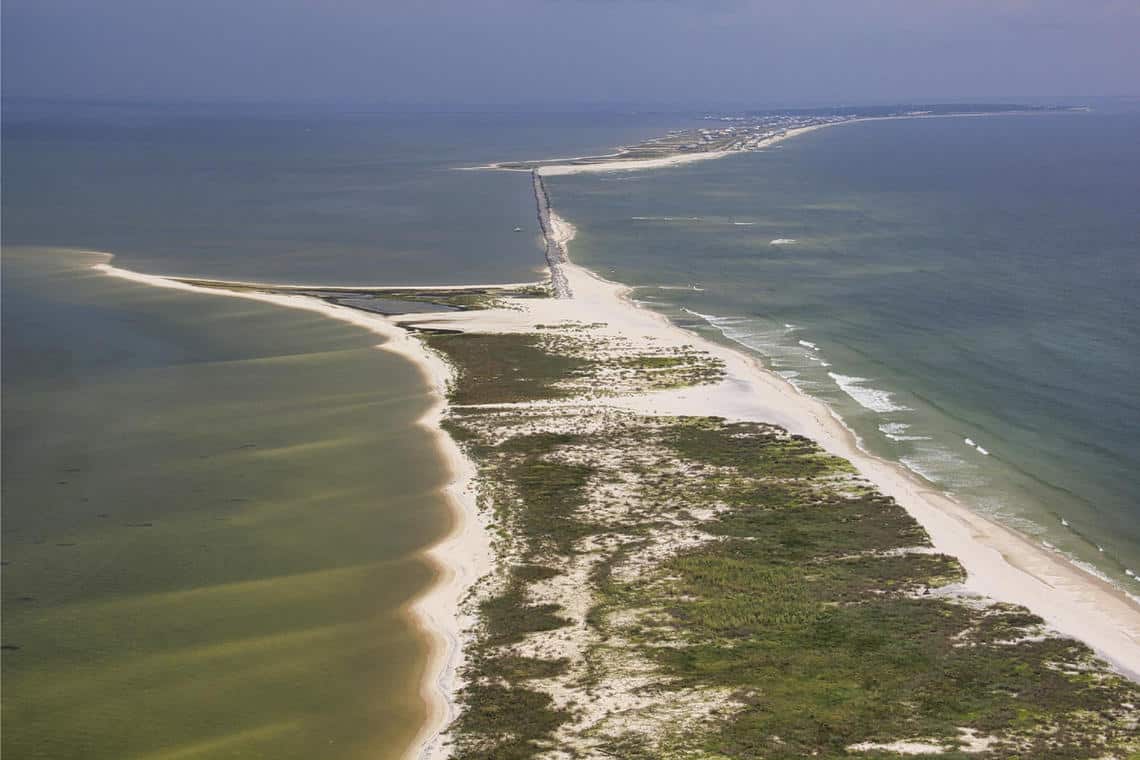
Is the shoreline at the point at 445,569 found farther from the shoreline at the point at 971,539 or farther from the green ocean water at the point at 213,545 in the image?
the shoreline at the point at 971,539

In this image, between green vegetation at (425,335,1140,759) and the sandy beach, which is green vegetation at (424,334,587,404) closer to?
the sandy beach

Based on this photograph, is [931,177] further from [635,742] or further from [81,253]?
[635,742]

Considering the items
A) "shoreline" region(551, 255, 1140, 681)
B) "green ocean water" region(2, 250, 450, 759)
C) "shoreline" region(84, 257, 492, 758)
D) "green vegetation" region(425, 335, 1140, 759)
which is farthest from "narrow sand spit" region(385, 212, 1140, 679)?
"green ocean water" region(2, 250, 450, 759)

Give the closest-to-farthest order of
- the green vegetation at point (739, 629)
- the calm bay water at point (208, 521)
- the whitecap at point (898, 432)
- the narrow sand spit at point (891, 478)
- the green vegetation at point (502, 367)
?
the green vegetation at point (739, 629) < the calm bay water at point (208, 521) < the narrow sand spit at point (891, 478) < the whitecap at point (898, 432) < the green vegetation at point (502, 367)

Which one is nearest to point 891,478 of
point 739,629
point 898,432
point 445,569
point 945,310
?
point 898,432

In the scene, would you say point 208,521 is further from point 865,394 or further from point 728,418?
point 865,394

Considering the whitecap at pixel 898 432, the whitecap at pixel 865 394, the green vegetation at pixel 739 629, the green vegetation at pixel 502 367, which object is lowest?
the green vegetation at pixel 739 629

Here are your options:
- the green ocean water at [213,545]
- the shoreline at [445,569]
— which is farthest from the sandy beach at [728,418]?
the green ocean water at [213,545]
